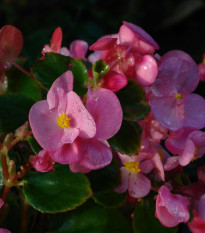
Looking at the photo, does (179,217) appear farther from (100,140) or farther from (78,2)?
(78,2)

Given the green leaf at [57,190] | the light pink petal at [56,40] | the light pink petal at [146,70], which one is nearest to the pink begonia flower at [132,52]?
the light pink petal at [146,70]

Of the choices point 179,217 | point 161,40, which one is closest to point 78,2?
point 161,40

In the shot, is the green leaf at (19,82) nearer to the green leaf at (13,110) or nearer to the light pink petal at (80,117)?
the green leaf at (13,110)

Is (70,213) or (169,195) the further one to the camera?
(70,213)

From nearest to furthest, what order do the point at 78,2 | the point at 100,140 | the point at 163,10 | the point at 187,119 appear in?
the point at 100,140 < the point at 187,119 < the point at 78,2 < the point at 163,10

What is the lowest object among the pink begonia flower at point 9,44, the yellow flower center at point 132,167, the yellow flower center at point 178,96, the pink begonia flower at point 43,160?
the yellow flower center at point 132,167


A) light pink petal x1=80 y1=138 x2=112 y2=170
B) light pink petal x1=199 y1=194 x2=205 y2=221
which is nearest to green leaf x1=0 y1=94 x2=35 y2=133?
light pink petal x1=80 y1=138 x2=112 y2=170

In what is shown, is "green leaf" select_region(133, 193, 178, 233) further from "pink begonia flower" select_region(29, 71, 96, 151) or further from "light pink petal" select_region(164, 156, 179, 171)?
"pink begonia flower" select_region(29, 71, 96, 151)
